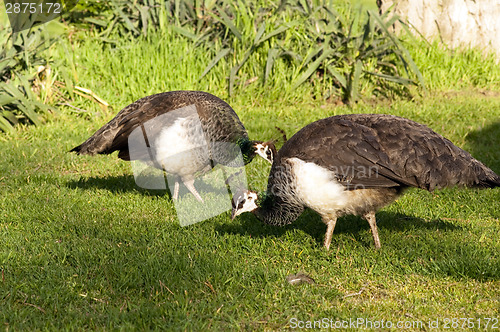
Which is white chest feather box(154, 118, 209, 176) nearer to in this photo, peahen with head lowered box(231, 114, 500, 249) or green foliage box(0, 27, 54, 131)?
peahen with head lowered box(231, 114, 500, 249)

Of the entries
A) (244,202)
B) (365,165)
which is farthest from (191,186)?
(365,165)

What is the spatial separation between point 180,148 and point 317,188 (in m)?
1.82

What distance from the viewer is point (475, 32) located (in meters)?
9.55

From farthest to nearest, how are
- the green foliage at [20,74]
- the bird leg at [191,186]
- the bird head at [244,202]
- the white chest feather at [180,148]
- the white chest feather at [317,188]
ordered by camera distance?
the green foliage at [20,74], the bird leg at [191,186], the white chest feather at [180,148], the bird head at [244,202], the white chest feather at [317,188]

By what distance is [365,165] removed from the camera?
4246mm

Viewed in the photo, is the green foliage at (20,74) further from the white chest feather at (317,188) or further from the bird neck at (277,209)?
the white chest feather at (317,188)

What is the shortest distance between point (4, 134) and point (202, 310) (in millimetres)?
5212

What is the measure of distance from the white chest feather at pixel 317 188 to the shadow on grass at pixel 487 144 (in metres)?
2.90

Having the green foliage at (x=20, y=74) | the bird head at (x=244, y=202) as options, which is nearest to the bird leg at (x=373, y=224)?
the bird head at (x=244, y=202)

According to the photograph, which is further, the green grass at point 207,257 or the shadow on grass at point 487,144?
the shadow on grass at point 487,144

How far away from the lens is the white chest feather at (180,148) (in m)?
5.59

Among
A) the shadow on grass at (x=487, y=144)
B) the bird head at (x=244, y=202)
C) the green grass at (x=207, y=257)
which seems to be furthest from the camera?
the shadow on grass at (x=487, y=144)

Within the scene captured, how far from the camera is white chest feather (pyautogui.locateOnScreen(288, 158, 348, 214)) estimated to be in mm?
4305

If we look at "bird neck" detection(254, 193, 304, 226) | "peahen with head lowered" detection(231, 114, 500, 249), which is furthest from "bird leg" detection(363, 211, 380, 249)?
"bird neck" detection(254, 193, 304, 226)
